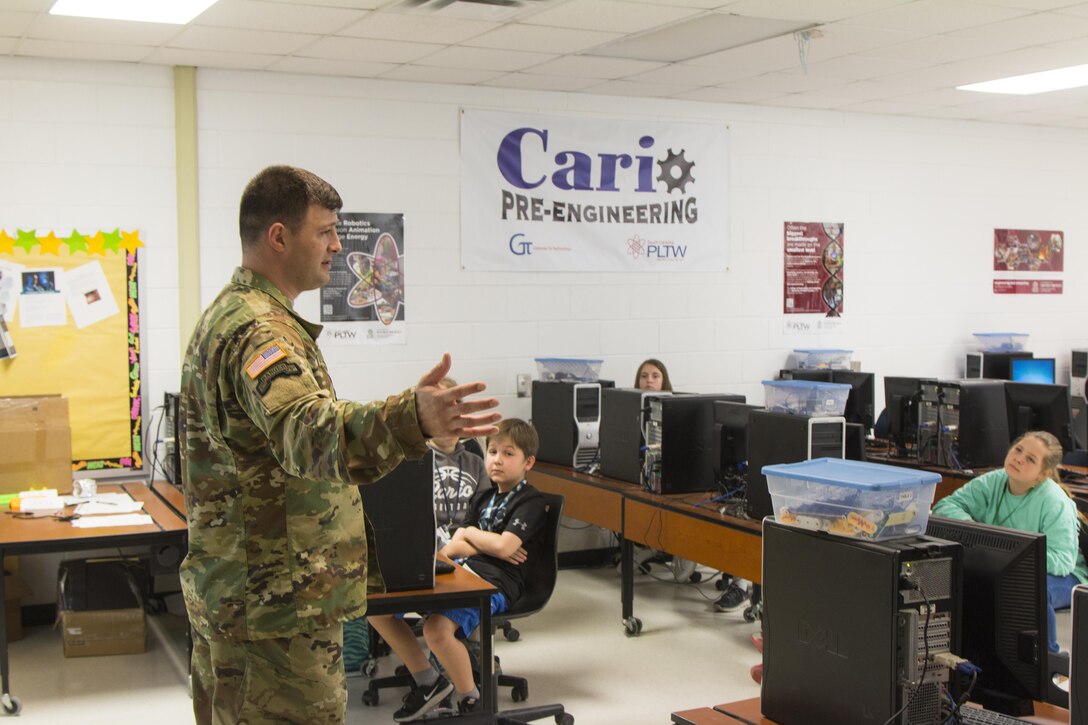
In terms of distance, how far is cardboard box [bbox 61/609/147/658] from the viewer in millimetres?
5094

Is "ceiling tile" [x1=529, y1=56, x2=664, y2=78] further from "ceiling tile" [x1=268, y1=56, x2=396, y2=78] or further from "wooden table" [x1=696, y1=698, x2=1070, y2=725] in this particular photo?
"wooden table" [x1=696, y1=698, x2=1070, y2=725]

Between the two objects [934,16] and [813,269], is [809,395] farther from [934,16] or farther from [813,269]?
[813,269]

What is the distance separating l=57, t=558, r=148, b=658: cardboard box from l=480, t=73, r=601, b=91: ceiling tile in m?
3.17

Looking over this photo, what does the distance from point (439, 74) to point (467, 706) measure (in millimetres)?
3407

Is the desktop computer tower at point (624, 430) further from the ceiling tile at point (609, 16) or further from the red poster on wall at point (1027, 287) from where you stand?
the red poster on wall at point (1027, 287)

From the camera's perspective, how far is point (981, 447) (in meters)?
5.88

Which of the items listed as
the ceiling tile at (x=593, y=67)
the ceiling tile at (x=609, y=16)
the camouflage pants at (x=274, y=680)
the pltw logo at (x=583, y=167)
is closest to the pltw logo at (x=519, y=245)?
the pltw logo at (x=583, y=167)

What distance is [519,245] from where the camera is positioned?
663cm

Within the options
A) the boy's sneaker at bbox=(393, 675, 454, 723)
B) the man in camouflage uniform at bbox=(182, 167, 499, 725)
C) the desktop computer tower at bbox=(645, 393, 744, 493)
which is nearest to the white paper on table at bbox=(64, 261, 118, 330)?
the boy's sneaker at bbox=(393, 675, 454, 723)

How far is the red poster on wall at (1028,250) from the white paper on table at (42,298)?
6.17 meters

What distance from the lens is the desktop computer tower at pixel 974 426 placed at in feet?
Result: 19.2

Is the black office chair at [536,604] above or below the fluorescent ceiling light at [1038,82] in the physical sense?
below

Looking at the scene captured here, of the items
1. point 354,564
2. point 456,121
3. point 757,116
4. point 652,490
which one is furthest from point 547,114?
point 354,564

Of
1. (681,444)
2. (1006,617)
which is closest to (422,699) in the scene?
(681,444)
